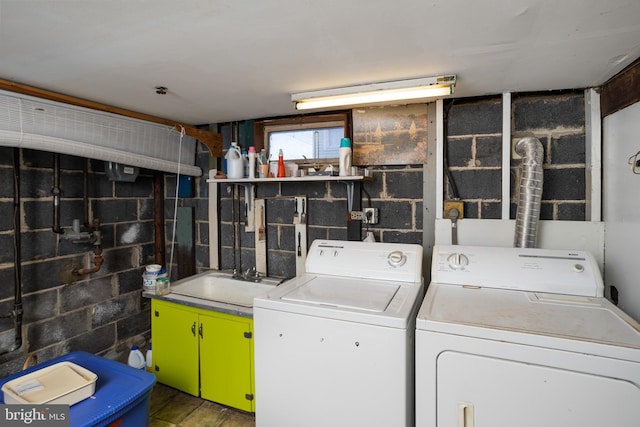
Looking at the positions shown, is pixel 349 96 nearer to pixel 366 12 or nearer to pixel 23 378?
pixel 366 12

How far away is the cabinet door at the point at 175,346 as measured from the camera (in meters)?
2.30

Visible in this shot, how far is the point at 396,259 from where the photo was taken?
1.90m

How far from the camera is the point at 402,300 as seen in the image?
157cm

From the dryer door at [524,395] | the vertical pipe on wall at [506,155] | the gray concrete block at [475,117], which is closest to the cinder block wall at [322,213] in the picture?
the gray concrete block at [475,117]

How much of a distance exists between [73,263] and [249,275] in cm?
120

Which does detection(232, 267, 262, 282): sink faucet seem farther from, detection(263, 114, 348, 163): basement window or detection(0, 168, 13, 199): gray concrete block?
detection(0, 168, 13, 199): gray concrete block

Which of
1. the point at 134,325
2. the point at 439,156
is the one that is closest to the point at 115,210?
the point at 134,325

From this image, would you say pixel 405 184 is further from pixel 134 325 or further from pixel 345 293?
pixel 134 325

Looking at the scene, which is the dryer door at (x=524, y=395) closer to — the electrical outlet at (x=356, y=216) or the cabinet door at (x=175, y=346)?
the electrical outlet at (x=356, y=216)

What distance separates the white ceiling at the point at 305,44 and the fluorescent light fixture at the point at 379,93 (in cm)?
4

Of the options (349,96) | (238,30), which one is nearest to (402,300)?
(349,96)

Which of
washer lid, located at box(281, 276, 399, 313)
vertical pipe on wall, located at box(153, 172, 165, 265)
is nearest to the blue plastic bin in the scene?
washer lid, located at box(281, 276, 399, 313)

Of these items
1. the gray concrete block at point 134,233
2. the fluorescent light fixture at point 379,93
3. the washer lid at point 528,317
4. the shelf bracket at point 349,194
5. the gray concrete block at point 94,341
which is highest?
the fluorescent light fixture at point 379,93

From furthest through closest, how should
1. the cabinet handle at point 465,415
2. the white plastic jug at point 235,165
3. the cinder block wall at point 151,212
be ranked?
the white plastic jug at point 235,165 < the cinder block wall at point 151,212 < the cabinet handle at point 465,415
